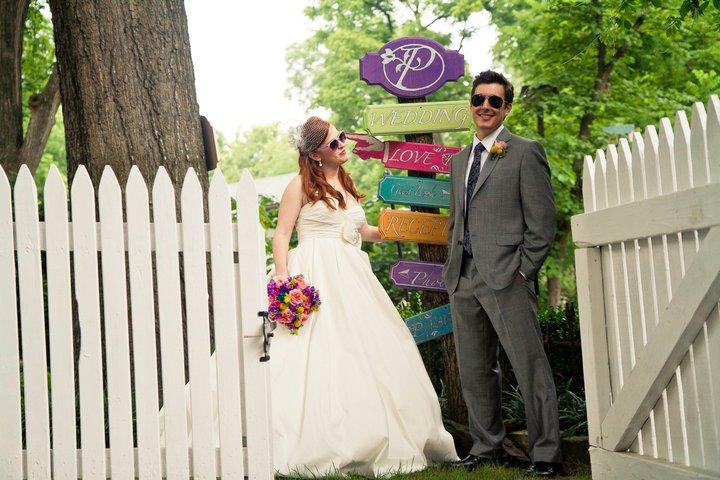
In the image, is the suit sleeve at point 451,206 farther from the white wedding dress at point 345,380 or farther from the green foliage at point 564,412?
the green foliage at point 564,412

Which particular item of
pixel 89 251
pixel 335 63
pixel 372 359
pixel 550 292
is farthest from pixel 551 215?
pixel 335 63

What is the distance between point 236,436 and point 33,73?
1464 centimetres

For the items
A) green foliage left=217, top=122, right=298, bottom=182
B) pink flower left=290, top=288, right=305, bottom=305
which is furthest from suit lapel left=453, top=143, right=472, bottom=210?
green foliage left=217, top=122, right=298, bottom=182

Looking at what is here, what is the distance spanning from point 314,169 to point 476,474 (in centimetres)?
222

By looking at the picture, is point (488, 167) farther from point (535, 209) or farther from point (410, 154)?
point (410, 154)

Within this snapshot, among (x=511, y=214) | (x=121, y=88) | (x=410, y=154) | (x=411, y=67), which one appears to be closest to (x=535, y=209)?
(x=511, y=214)

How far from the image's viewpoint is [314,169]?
19.7ft

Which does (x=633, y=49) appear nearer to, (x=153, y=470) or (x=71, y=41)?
(x=71, y=41)

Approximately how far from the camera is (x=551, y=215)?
17.2 feet

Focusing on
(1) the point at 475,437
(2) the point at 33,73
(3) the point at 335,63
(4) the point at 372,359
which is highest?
(3) the point at 335,63

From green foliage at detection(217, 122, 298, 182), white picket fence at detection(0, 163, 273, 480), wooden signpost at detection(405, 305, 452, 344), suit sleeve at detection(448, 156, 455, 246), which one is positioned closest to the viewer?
white picket fence at detection(0, 163, 273, 480)

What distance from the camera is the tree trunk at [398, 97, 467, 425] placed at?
6348mm

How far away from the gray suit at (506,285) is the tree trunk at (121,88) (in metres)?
1.96

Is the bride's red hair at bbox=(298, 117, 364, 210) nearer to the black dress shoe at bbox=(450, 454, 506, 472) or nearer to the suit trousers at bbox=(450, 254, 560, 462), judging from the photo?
the suit trousers at bbox=(450, 254, 560, 462)
